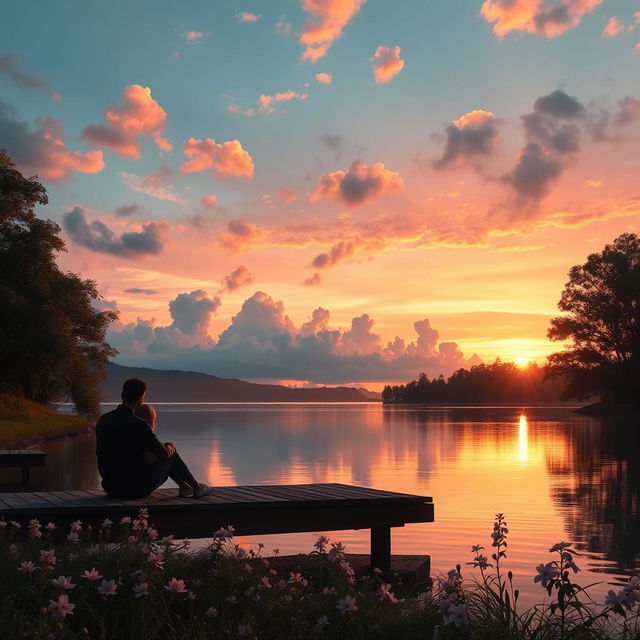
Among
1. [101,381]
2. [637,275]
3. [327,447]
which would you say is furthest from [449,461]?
[637,275]

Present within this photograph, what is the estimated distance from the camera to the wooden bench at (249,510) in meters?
8.94

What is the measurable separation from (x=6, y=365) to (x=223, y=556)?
35901 millimetres

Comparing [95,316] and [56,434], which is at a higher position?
[95,316]

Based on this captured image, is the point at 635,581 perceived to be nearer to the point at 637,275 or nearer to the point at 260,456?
the point at 260,456

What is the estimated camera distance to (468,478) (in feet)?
73.3

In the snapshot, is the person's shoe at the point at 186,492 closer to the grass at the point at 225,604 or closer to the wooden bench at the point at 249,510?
the wooden bench at the point at 249,510

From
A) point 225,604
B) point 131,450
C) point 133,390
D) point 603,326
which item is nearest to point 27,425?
point 131,450

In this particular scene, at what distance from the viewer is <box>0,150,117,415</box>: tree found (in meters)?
38.7

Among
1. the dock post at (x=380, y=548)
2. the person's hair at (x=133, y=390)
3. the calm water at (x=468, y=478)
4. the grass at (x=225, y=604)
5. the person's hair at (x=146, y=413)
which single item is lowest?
the calm water at (x=468, y=478)

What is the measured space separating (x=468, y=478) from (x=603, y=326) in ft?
211

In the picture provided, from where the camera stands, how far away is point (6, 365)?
3947 centimetres

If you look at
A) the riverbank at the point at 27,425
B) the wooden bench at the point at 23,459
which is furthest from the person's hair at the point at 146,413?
the riverbank at the point at 27,425

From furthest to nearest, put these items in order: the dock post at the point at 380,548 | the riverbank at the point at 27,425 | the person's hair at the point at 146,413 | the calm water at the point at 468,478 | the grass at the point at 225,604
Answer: the riverbank at the point at 27,425, the calm water at the point at 468,478, the dock post at the point at 380,548, the person's hair at the point at 146,413, the grass at the point at 225,604

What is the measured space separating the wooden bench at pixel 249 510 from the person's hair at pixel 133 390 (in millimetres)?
1181
